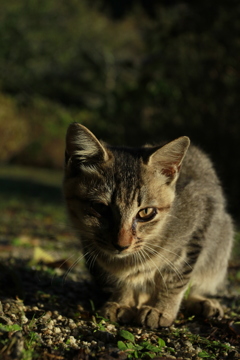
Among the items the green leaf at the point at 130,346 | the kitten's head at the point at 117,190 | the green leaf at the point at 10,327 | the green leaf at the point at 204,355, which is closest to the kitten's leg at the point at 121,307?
the kitten's head at the point at 117,190

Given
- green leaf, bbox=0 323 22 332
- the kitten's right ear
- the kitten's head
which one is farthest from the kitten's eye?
green leaf, bbox=0 323 22 332

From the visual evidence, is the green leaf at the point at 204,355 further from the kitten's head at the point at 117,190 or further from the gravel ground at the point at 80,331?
the kitten's head at the point at 117,190

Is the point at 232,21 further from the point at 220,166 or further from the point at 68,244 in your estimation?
the point at 68,244

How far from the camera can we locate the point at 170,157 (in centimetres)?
317

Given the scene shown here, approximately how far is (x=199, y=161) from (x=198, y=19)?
819cm

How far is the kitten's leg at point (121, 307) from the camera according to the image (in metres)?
3.12

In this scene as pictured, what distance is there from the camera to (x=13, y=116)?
16656 millimetres

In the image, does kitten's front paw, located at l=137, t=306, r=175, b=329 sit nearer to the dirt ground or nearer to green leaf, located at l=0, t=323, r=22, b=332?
the dirt ground

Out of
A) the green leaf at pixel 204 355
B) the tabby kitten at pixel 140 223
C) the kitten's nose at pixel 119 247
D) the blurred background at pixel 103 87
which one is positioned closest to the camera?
the green leaf at pixel 204 355

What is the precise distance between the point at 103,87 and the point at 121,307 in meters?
24.9

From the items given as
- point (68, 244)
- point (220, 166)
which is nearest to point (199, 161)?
point (68, 244)

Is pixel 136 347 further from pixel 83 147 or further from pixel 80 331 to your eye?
pixel 83 147

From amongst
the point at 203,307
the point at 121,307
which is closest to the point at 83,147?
the point at 121,307

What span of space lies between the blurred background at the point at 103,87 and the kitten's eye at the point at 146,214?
3142 millimetres
